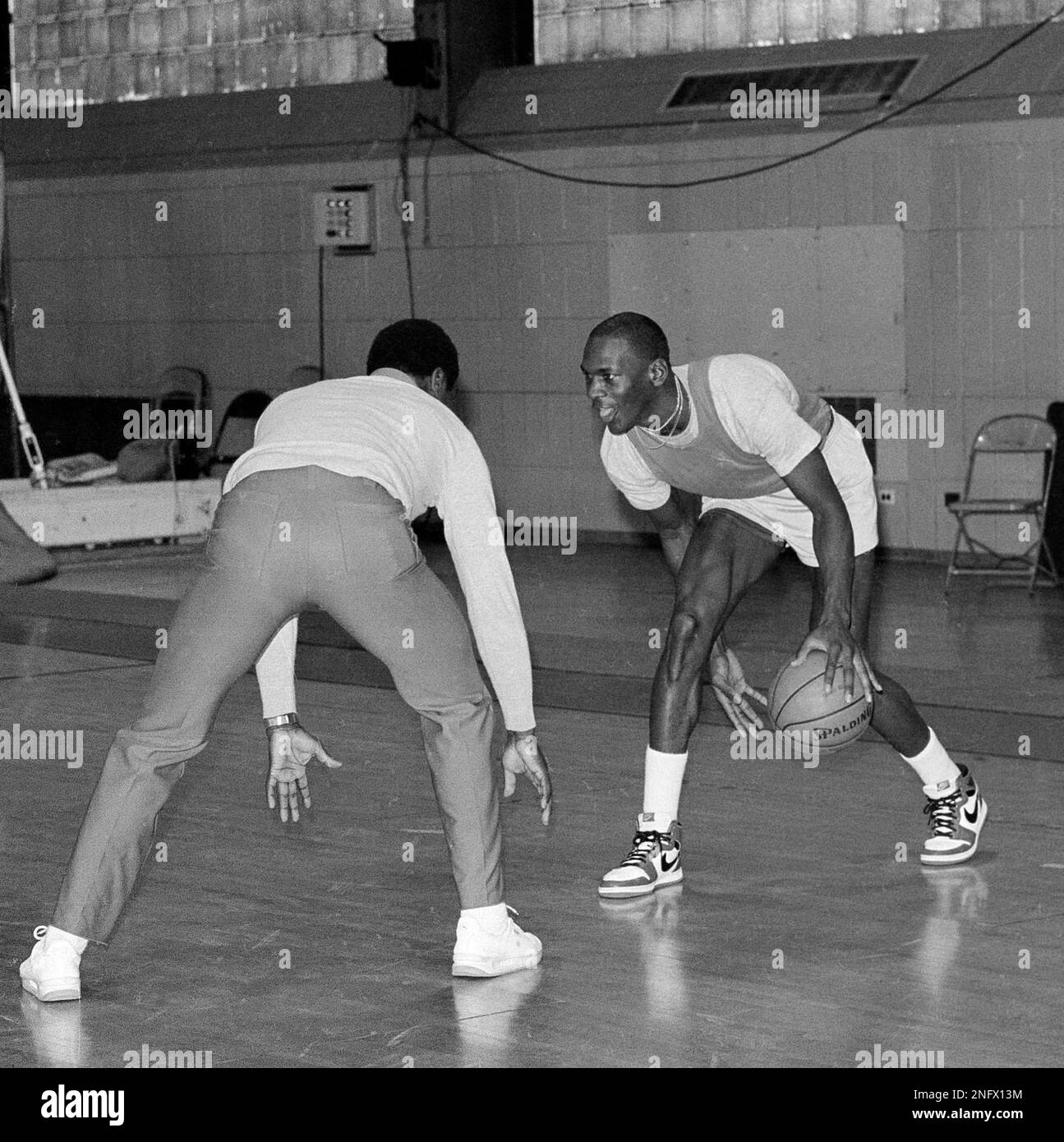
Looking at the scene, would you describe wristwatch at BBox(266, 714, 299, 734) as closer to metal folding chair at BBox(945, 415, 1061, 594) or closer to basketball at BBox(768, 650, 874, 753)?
basketball at BBox(768, 650, 874, 753)

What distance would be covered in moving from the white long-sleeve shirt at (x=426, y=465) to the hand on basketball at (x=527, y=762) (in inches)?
1.3

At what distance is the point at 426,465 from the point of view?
15.1ft

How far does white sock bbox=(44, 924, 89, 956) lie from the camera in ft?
15.2

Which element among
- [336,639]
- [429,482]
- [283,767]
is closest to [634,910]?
[283,767]

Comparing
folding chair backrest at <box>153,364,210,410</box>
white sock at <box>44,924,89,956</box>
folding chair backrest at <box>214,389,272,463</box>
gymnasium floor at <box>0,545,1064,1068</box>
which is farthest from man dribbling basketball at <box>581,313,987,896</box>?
folding chair backrest at <box>153,364,210,410</box>

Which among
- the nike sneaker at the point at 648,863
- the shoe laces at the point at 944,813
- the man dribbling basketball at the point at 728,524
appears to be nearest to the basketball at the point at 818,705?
the man dribbling basketball at the point at 728,524

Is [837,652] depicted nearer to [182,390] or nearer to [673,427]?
[673,427]

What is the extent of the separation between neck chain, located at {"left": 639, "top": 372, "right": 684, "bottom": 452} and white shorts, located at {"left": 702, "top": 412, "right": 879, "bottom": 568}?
0.39 meters

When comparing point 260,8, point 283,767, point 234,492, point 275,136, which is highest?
point 260,8

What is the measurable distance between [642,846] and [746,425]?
117cm

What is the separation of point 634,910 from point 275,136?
1154cm
